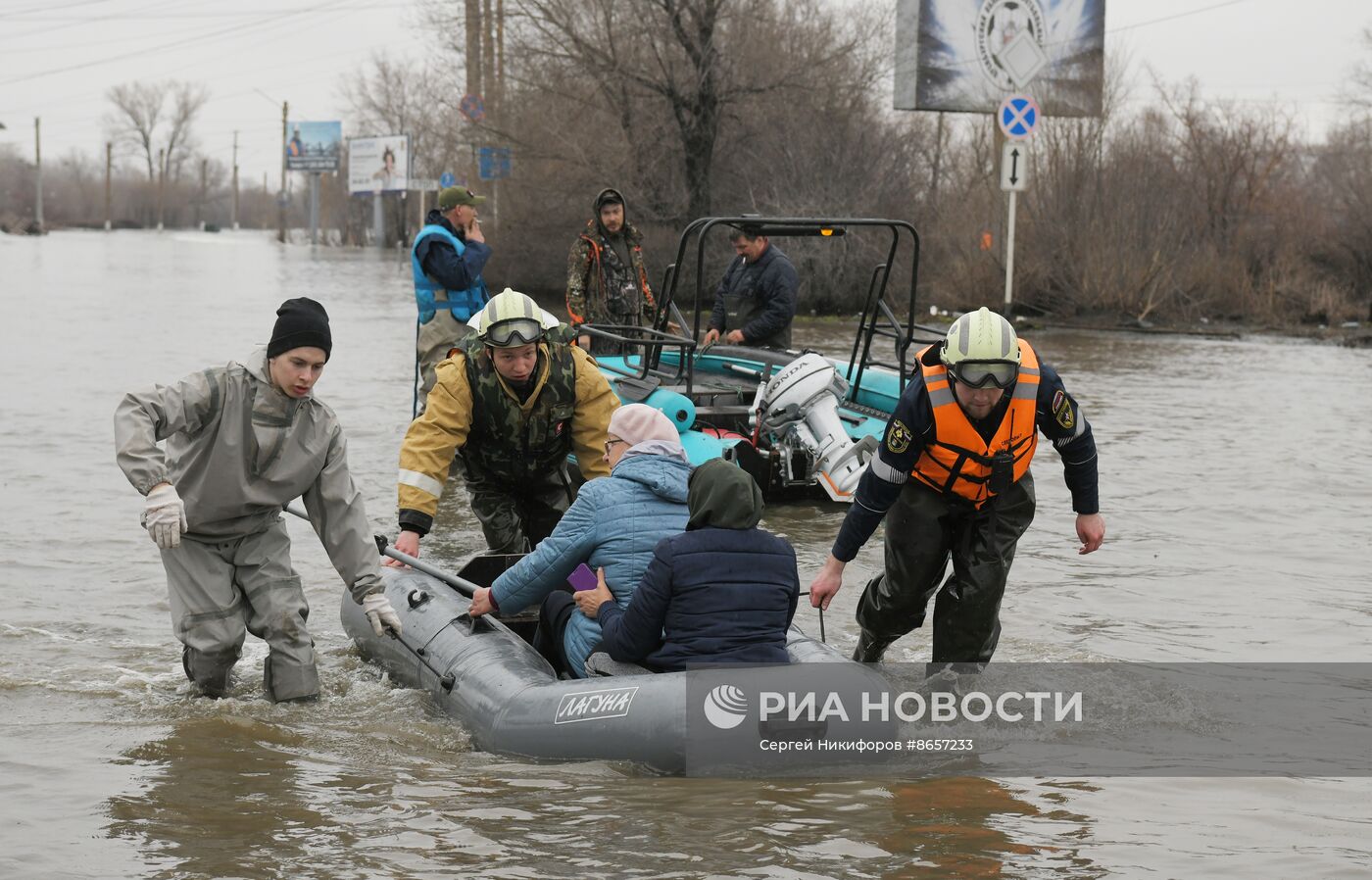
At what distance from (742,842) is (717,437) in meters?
5.28

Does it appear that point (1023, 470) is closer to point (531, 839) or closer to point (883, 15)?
point (531, 839)

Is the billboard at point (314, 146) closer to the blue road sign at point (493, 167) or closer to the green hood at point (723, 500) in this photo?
the blue road sign at point (493, 167)

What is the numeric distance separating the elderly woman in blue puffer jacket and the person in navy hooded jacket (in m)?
0.35

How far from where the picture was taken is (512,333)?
6.77 meters

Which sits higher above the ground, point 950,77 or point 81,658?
point 950,77

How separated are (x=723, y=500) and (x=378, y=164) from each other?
228ft

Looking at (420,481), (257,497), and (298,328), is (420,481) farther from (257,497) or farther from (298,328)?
(298,328)

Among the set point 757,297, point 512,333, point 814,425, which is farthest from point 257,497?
point 757,297

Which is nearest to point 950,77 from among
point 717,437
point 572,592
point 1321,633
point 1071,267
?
point 1071,267

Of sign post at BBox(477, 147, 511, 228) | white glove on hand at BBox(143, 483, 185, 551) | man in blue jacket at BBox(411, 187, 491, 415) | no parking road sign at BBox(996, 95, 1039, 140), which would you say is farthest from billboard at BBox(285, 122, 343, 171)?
white glove on hand at BBox(143, 483, 185, 551)

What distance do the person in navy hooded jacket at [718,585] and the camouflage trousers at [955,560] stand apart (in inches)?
35.0

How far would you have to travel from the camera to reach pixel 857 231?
1095 inches

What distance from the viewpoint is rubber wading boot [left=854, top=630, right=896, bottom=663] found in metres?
6.41

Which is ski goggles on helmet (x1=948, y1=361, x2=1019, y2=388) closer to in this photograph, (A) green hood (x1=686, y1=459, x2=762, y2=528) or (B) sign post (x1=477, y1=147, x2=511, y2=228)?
(A) green hood (x1=686, y1=459, x2=762, y2=528)
